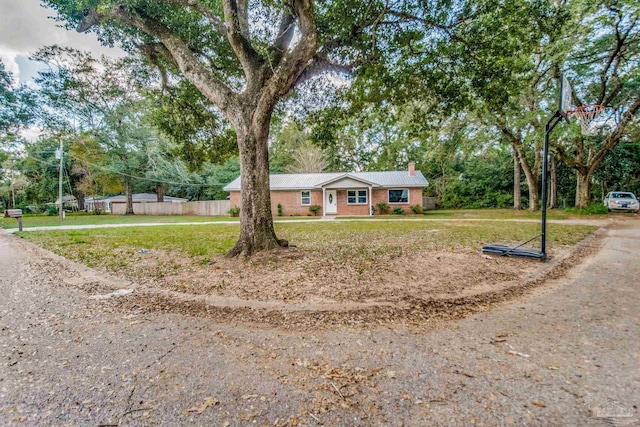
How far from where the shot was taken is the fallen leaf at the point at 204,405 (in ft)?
5.42

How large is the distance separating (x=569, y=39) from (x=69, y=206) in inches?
2526

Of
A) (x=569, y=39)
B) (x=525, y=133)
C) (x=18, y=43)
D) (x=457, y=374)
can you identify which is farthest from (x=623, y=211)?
(x=18, y=43)

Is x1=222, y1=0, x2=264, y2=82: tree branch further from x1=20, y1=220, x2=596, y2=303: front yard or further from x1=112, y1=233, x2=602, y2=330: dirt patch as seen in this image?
x1=112, y1=233, x2=602, y2=330: dirt patch

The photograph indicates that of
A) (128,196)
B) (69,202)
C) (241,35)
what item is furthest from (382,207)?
(69,202)

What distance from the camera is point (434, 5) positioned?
565 centimetres

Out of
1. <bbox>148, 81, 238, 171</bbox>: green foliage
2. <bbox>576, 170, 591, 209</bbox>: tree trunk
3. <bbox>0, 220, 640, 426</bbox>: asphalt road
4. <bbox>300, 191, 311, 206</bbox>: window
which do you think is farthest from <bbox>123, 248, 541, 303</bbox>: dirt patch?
<bbox>576, 170, 591, 209</bbox>: tree trunk

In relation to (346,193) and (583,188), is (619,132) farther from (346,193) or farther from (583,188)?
(346,193)

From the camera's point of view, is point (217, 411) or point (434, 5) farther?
point (434, 5)

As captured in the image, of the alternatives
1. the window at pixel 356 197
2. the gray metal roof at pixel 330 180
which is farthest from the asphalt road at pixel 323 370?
the window at pixel 356 197

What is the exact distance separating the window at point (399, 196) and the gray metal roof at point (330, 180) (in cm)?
56

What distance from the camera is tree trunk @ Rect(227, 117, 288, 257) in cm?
527

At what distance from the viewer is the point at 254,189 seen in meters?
5.31

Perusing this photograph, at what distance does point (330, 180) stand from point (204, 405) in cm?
→ 2027

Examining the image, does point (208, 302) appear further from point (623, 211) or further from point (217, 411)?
point (623, 211)
